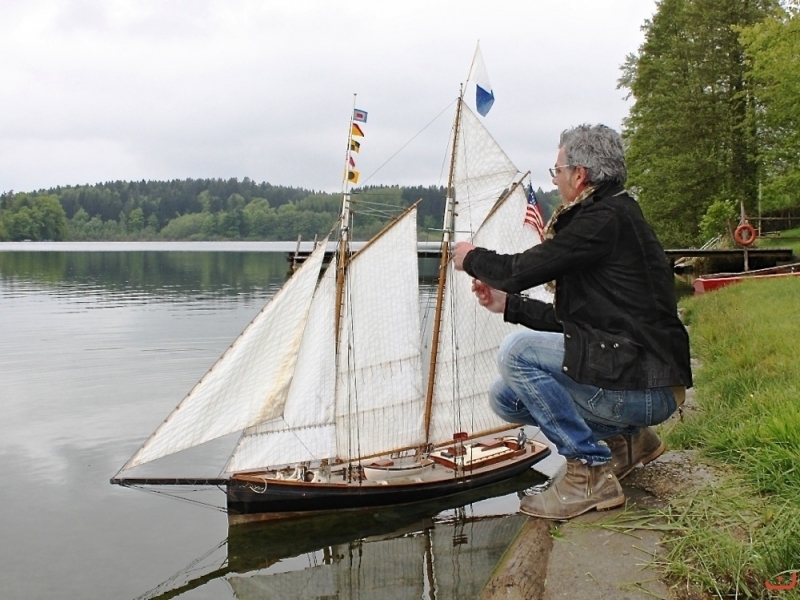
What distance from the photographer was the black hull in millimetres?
13477

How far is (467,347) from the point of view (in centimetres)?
1661

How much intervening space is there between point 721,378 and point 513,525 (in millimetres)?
4795

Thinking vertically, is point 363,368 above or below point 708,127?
below

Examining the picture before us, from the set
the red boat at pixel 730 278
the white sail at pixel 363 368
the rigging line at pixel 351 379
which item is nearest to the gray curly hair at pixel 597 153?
the white sail at pixel 363 368

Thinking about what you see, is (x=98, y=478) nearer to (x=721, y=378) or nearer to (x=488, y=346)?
(x=488, y=346)

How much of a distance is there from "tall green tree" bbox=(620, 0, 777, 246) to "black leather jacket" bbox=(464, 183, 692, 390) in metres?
41.8

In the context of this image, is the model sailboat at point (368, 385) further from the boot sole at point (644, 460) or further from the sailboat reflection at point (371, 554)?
the boot sole at point (644, 460)

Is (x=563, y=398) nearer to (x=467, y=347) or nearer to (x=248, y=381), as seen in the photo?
(x=248, y=381)

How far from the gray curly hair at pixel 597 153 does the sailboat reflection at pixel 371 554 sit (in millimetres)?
6676

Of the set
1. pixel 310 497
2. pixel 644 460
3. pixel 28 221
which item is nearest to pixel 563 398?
pixel 644 460

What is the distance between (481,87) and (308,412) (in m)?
7.56

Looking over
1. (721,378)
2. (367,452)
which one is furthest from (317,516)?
(721,378)

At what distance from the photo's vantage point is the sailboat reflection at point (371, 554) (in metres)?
11.0

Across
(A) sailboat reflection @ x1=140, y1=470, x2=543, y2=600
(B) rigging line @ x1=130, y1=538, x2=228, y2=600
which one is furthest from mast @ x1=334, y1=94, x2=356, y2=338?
(B) rigging line @ x1=130, y1=538, x2=228, y2=600
